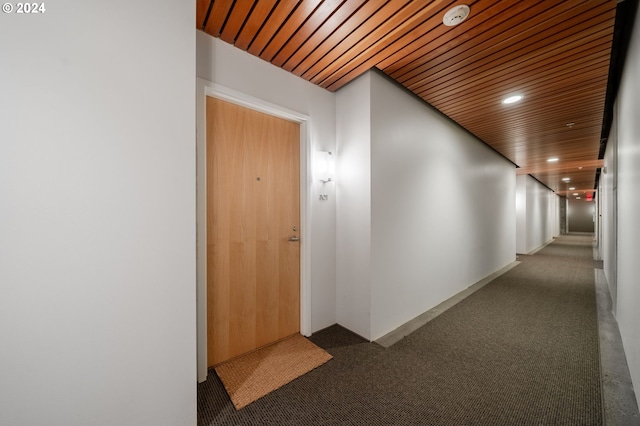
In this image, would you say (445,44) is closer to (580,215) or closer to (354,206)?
(354,206)

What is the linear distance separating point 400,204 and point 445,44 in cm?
155

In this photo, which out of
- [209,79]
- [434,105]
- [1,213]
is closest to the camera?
[1,213]

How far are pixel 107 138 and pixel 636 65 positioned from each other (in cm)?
347

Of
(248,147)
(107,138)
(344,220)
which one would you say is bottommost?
(344,220)

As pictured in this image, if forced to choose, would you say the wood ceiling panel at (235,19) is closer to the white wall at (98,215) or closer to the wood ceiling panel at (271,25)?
the wood ceiling panel at (271,25)

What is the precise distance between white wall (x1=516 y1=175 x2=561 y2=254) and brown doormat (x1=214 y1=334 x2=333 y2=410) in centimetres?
863

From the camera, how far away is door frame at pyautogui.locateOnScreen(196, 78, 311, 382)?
1.87 metres

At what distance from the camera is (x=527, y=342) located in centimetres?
241

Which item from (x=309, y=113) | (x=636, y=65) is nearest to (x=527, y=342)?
(x=636, y=65)

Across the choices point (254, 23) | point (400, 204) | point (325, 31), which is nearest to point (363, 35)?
point (325, 31)

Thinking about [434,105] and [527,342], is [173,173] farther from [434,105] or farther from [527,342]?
[527,342]

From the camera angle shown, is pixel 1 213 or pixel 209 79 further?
pixel 209 79

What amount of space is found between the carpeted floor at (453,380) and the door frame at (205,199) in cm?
34

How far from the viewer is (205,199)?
1918 mm
